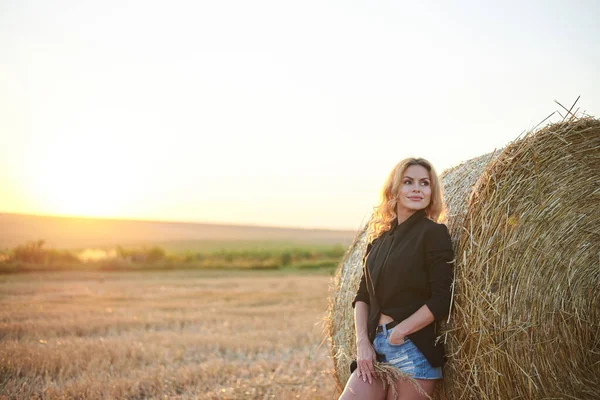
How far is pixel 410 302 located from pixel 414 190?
763 millimetres

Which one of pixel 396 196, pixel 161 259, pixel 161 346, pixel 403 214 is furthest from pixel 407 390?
pixel 161 259

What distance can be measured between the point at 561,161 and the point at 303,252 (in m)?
30.2

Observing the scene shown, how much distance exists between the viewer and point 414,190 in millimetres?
3607

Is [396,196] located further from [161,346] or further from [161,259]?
[161,259]

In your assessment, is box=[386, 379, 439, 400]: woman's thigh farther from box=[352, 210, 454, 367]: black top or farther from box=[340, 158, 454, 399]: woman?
box=[352, 210, 454, 367]: black top

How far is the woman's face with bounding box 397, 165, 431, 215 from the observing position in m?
3.60

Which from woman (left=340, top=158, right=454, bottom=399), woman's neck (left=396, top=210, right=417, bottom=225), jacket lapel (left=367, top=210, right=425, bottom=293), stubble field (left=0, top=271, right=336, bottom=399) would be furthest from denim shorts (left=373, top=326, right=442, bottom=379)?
stubble field (left=0, top=271, right=336, bottom=399)

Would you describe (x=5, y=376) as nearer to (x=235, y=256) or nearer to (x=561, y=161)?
(x=561, y=161)

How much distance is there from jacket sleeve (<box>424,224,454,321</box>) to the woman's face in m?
0.26

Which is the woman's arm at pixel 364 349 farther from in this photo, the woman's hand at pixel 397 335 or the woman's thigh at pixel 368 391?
the woman's hand at pixel 397 335

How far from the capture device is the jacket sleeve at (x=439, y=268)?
3295mm

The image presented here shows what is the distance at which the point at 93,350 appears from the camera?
23.2 feet

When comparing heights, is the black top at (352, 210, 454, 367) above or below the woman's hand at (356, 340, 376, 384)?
above

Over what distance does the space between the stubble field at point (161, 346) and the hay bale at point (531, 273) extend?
92.3 inches
